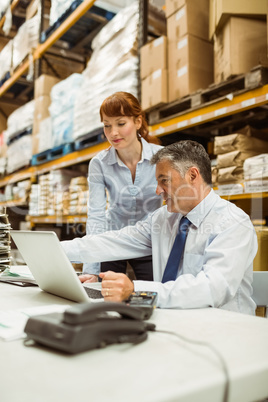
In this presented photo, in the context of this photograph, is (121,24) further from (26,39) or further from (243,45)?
(26,39)

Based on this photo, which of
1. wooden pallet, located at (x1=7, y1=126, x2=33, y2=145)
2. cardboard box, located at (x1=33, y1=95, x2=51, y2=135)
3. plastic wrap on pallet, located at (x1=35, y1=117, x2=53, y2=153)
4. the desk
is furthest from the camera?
wooden pallet, located at (x1=7, y1=126, x2=33, y2=145)

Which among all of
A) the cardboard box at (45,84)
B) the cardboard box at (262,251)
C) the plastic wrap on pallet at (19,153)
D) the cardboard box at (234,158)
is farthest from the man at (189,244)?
the plastic wrap on pallet at (19,153)

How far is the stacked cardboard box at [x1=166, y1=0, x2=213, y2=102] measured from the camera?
2615 millimetres

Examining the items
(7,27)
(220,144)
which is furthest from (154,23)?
(7,27)

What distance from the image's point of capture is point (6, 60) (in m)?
5.69

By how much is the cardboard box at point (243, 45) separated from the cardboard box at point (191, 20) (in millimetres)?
365

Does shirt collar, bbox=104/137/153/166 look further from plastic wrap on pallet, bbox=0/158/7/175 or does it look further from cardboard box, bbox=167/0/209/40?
plastic wrap on pallet, bbox=0/158/7/175

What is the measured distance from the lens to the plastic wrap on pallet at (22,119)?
4.84m

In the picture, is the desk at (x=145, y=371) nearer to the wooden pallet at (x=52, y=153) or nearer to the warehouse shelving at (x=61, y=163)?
the warehouse shelving at (x=61, y=163)

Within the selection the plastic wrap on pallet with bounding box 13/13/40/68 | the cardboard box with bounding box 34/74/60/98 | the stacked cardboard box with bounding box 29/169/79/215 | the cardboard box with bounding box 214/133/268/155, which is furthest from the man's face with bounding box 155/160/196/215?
the plastic wrap on pallet with bounding box 13/13/40/68

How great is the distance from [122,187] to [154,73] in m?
1.08

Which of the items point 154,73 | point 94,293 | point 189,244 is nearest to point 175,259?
point 189,244

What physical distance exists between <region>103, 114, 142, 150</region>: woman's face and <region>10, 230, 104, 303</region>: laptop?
1.05 metres

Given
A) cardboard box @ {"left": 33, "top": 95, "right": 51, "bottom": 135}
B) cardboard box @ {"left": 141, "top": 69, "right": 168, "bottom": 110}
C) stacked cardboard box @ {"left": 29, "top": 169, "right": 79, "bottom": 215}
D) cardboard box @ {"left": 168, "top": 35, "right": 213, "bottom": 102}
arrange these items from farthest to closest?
cardboard box @ {"left": 33, "top": 95, "right": 51, "bottom": 135} → stacked cardboard box @ {"left": 29, "top": 169, "right": 79, "bottom": 215} → cardboard box @ {"left": 141, "top": 69, "right": 168, "bottom": 110} → cardboard box @ {"left": 168, "top": 35, "right": 213, "bottom": 102}
